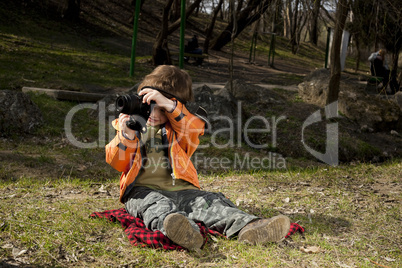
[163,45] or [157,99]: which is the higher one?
[163,45]

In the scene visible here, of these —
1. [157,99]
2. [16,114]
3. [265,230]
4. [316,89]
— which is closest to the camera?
[265,230]

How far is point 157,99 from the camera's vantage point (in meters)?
3.20

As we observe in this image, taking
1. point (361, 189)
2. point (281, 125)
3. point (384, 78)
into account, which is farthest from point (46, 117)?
point (384, 78)

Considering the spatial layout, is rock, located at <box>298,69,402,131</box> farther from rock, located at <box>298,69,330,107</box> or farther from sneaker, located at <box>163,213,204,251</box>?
sneaker, located at <box>163,213,204,251</box>

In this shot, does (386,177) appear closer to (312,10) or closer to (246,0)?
(312,10)

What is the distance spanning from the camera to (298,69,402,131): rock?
998 cm

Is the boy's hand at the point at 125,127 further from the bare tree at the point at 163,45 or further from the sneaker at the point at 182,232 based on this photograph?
the bare tree at the point at 163,45

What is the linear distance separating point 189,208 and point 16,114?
16.8 feet

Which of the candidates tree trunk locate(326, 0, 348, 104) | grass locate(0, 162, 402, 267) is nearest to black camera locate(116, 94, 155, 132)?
grass locate(0, 162, 402, 267)

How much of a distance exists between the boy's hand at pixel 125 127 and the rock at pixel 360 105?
25.2ft

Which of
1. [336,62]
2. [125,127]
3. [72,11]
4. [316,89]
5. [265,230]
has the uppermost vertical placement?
[72,11]

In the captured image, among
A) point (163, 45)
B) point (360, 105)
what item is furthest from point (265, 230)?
point (163, 45)

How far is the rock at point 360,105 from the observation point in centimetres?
998

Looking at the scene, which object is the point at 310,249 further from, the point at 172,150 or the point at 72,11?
the point at 72,11
